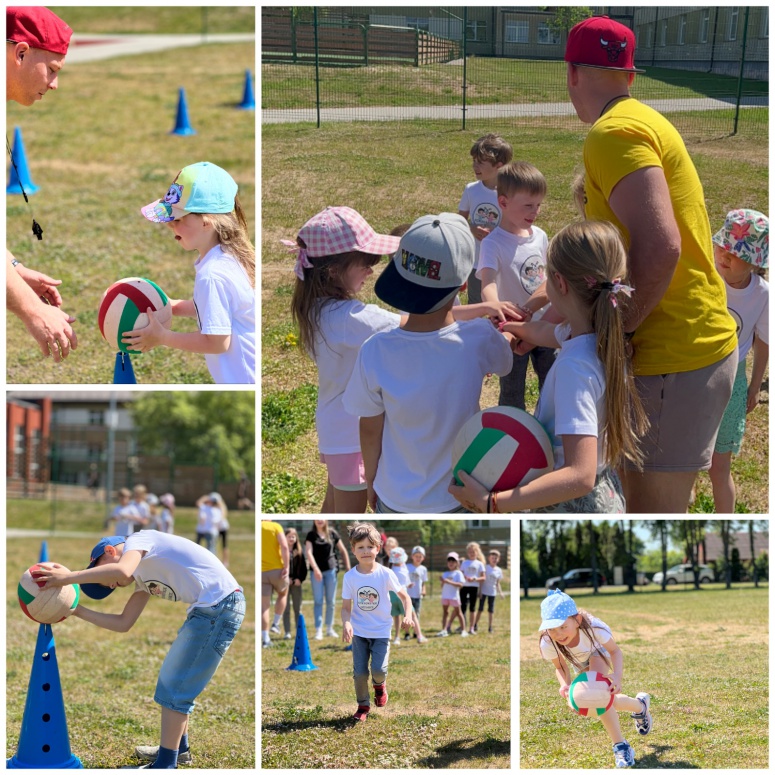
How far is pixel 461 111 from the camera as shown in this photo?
681 centimetres

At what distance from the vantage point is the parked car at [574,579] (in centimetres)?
438

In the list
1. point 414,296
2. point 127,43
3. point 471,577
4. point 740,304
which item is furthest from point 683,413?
point 127,43

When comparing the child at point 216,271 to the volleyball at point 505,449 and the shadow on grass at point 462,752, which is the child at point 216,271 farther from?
the shadow on grass at point 462,752

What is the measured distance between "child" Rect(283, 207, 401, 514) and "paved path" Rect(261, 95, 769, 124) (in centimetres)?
222

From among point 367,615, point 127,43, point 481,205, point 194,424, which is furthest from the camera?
point 194,424

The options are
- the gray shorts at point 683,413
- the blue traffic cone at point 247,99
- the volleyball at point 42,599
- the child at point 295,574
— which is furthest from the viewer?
the blue traffic cone at point 247,99

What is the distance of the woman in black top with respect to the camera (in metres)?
4.72

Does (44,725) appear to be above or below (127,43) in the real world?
below

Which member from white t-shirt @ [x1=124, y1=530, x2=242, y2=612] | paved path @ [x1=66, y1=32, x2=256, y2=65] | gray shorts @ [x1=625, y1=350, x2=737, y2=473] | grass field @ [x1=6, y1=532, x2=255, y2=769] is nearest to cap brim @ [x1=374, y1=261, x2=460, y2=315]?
gray shorts @ [x1=625, y1=350, x2=737, y2=473]

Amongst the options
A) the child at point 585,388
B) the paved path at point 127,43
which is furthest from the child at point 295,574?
the paved path at point 127,43

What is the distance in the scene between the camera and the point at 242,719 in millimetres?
5203

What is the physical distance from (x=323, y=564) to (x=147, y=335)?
1595mm

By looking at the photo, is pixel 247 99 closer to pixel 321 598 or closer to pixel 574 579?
pixel 321 598

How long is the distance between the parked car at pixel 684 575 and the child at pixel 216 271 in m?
3.45
